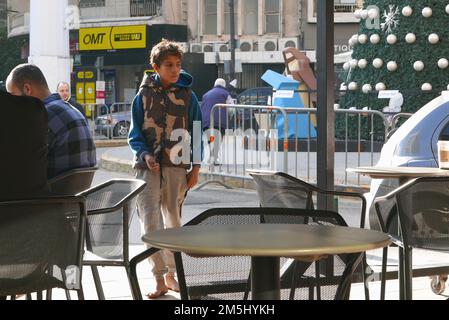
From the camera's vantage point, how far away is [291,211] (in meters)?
4.36

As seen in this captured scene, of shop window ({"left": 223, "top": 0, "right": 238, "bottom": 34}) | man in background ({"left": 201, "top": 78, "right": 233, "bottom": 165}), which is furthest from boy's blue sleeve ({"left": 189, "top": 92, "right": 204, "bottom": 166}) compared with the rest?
shop window ({"left": 223, "top": 0, "right": 238, "bottom": 34})

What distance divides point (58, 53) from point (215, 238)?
1197 cm

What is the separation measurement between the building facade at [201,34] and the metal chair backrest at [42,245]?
40.8 m

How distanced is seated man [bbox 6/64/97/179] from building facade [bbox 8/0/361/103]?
127ft

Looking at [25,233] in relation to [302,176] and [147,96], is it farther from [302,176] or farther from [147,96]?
[302,176]

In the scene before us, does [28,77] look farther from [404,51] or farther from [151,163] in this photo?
[404,51]

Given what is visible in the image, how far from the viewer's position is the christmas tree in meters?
21.3

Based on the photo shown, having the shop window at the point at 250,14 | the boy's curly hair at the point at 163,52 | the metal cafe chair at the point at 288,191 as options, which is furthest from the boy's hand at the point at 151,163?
the shop window at the point at 250,14

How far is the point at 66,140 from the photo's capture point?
6211 mm

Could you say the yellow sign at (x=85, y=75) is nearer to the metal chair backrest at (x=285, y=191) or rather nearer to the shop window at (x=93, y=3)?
the shop window at (x=93, y=3)

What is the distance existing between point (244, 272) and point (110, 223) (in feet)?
4.75

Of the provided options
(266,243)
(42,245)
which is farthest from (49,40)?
(266,243)

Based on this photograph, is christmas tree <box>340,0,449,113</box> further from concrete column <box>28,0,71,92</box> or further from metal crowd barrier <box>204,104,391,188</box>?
concrete column <box>28,0,71,92</box>

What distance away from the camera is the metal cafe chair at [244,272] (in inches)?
151
